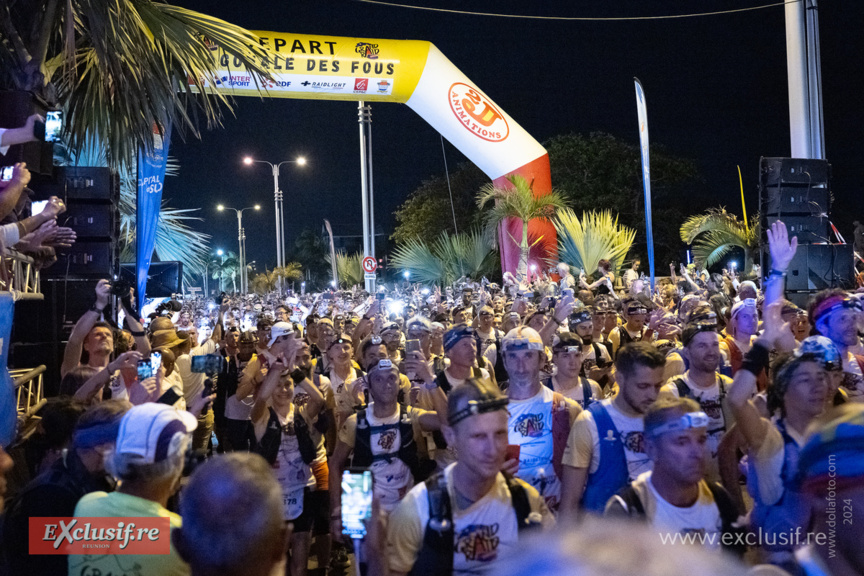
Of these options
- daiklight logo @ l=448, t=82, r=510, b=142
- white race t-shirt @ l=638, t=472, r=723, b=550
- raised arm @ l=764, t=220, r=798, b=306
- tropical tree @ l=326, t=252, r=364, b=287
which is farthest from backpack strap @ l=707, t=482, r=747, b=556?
tropical tree @ l=326, t=252, r=364, b=287

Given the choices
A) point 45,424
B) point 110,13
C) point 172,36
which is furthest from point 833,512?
point 172,36

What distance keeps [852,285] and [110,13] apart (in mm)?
8955

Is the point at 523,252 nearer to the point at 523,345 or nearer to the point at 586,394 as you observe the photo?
the point at 586,394

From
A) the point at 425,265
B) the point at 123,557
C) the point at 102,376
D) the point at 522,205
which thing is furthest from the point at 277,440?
the point at 425,265

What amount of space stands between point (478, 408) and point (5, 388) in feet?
11.3

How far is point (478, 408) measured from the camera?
2.70m

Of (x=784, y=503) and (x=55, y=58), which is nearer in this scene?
(x=784, y=503)

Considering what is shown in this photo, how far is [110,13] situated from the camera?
6387 mm

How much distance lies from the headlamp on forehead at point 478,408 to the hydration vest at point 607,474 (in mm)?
976

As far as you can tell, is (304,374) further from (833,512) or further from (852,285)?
(852,285)

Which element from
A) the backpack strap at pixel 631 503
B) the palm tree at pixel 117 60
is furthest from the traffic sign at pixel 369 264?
the backpack strap at pixel 631 503

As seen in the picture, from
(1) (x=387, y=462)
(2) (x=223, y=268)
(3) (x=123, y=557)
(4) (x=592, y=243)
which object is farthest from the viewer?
(2) (x=223, y=268)

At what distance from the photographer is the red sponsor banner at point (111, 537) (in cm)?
229

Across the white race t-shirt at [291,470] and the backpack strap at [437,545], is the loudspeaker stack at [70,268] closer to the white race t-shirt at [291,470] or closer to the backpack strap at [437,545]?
the white race t-shirt at [291,470]
